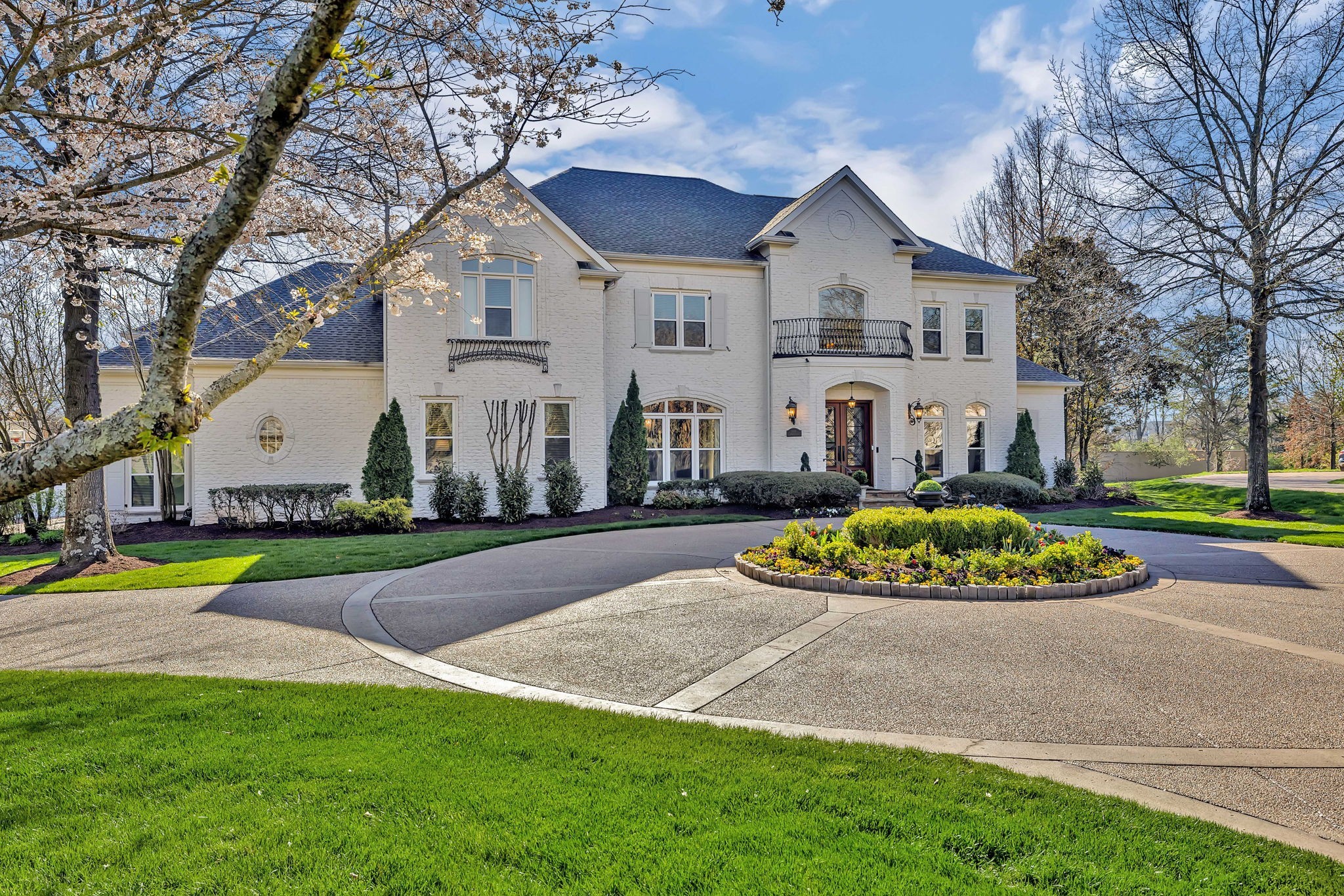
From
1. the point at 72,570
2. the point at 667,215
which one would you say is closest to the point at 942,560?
the point at 72,570

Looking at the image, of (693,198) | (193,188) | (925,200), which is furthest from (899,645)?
(925,200)

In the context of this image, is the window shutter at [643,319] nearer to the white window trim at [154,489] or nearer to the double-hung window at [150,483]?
the white window trim at [154,489]

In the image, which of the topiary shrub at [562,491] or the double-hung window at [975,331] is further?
the double-hung window at [975,331]

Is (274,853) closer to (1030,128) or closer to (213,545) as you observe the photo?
(213,545)

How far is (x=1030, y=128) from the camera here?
3209 centimetres

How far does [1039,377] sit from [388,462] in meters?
19.8

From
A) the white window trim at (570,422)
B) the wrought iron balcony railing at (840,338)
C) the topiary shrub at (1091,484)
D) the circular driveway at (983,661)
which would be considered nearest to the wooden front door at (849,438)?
the wrought iron balcony railing at (840,338)

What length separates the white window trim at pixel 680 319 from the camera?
19.8 meters

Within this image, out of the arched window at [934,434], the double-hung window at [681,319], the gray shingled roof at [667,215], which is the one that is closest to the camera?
the double-hung window at [681,319]

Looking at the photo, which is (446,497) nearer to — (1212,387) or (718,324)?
(718,324)

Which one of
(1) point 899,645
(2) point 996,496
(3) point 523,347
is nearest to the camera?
(1) point 899,645

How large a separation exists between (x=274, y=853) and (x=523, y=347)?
15915mm

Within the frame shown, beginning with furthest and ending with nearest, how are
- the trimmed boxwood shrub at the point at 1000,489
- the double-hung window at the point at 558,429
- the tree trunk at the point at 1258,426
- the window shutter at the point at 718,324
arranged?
the window shutter at the point at 718,324, the trimmed boxwood shrub at the point at 1000,489, the double-hung window at the point at 558,429, the tree trunk at the point at 1258,426

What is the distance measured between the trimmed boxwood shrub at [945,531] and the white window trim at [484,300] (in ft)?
35.9
